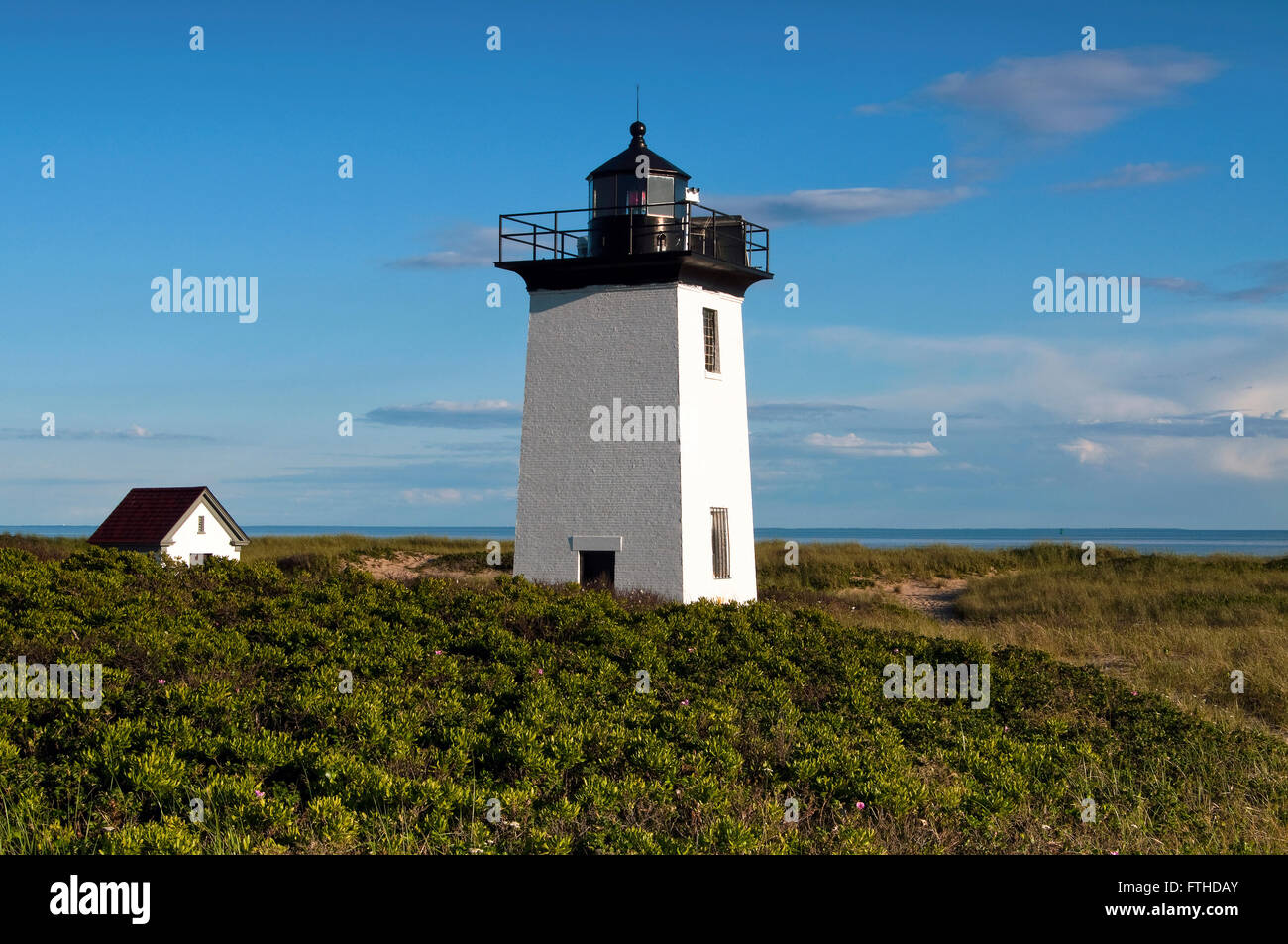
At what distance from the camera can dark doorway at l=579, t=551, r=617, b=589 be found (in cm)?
2588

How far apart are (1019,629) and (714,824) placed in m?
22.7

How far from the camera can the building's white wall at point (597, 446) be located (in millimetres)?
25328

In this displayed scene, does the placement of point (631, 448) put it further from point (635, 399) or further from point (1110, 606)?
point (1110, 606)

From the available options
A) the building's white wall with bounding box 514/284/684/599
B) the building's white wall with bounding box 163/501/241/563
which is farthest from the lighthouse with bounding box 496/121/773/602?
the building's white wall with bounding box 163/501/241/563

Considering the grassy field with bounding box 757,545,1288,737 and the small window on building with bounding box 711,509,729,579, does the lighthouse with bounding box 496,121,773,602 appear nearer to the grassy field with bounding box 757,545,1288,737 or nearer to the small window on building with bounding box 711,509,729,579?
the small window on building with bounding box 711,509,729,579

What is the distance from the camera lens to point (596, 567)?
26141mm

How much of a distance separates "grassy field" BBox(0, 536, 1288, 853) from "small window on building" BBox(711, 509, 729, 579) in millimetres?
3947

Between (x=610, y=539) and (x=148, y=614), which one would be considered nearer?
(x=148, y=614)

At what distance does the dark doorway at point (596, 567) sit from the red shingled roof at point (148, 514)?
23236 millimetres

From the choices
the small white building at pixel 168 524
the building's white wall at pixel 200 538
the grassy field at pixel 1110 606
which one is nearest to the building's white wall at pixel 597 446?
the grassy field at pixel 1110 606

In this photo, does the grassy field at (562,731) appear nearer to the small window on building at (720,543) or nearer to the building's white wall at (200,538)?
the small window on building at (720,543)
